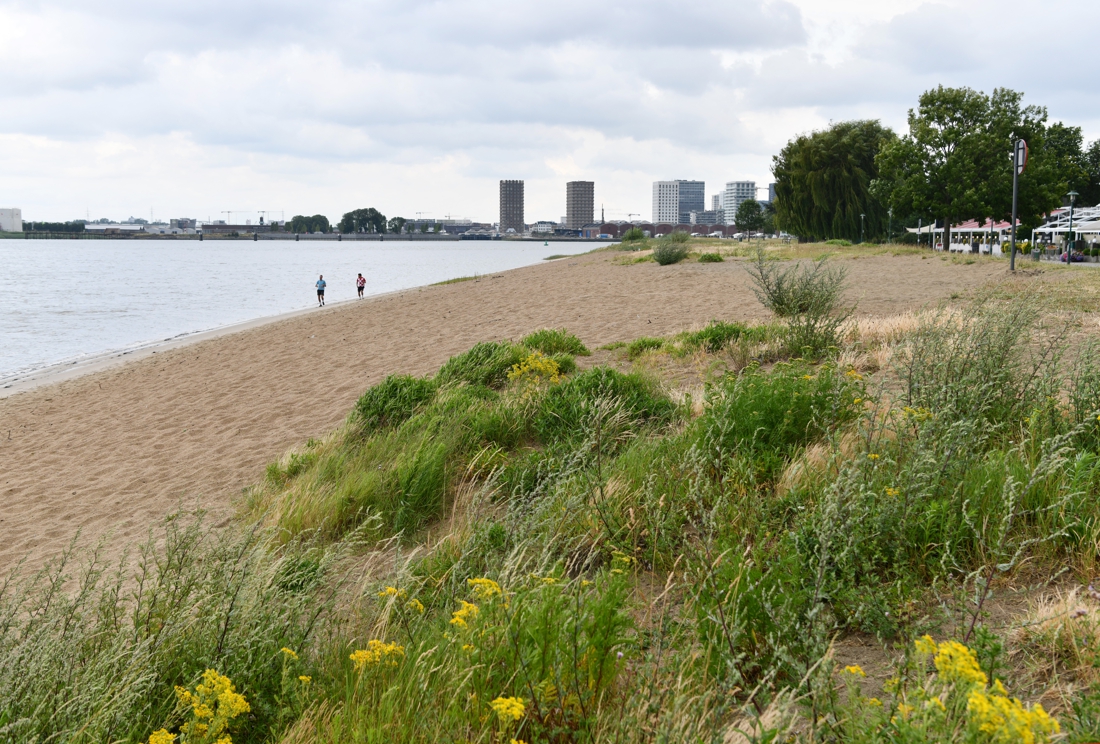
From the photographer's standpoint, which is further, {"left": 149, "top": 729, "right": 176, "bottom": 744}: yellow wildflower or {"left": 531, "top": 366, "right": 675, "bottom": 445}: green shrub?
{"left": 531, "top": 366, "right": 675, "bottom": 445}: green shrub

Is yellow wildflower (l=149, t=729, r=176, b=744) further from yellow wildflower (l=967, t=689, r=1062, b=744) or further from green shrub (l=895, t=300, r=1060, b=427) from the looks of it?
green shrub (l=895, t=300, r=1060, b=427)

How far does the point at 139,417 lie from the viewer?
34.5 feet

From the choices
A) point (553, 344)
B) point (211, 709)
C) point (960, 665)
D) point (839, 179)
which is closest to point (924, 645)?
point (960, 665)

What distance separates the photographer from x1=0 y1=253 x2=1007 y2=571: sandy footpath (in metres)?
7.07

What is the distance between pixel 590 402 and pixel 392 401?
7.54 ft

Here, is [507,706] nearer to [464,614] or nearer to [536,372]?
[464,614]

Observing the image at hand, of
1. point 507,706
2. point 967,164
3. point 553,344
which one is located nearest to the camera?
point 507,706

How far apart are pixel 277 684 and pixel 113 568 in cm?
294

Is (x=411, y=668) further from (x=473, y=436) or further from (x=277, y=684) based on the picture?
(x=473, y=436)

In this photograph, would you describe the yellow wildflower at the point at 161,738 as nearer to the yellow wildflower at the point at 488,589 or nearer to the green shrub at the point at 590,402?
the yellow wildflower at the point at 488,589

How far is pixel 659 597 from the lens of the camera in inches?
121

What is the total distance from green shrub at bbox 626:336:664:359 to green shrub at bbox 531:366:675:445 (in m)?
2.84

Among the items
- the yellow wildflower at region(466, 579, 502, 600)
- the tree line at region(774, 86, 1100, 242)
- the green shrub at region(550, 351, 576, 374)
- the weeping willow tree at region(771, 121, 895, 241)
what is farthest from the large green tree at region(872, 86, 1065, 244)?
the yellow wildflower at region(466, 579, 502, 600)

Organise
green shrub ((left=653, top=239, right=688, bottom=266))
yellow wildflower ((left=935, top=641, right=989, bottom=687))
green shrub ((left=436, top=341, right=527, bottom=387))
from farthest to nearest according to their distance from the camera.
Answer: green shrub ((left=653, top=239, right=688, bottom=266))
green shrub ((left=436, top=341, right=527, bottom=387))
yellow wildflower ((left=935, top=641, right=989, bottom=687))
